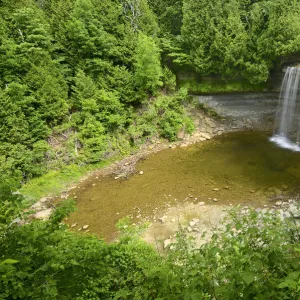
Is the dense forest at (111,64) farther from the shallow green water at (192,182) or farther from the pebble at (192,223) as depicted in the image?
the pebble at (192,223)

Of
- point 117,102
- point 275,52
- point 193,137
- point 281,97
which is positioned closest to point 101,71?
point 117,102

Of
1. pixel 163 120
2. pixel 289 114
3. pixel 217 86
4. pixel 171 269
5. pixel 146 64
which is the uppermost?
pixel 146 64

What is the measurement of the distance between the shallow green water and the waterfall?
1467mm

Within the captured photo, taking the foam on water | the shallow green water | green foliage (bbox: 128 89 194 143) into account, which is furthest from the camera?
green foliage (bbox: 128 89 194 143)

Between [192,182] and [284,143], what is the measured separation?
827 cm

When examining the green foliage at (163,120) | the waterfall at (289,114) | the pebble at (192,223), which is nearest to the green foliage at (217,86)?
the green foliage at (163,120)

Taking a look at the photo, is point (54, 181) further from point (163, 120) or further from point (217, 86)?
point (217, 86)

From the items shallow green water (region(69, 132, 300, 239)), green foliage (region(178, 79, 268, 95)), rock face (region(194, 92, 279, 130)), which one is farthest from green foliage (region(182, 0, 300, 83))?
shallow green water (region(69, 132, 300, 239))

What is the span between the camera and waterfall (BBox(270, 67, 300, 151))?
17.0 metres

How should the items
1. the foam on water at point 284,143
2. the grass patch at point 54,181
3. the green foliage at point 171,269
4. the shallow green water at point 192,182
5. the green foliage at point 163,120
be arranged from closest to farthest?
the green foliage at point 171,269, the shallow green water at point 192,182, the grass patch at point 54,181, the foam on water at point 284,143, the green foliage at point 163,120

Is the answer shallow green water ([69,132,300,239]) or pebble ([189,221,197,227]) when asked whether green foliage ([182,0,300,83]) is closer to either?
shallow green water ([69,132,300,239])

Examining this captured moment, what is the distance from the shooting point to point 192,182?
1386cm

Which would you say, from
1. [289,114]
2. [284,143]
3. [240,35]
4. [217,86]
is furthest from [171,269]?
[217,86]

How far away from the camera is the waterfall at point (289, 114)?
17000 mm
